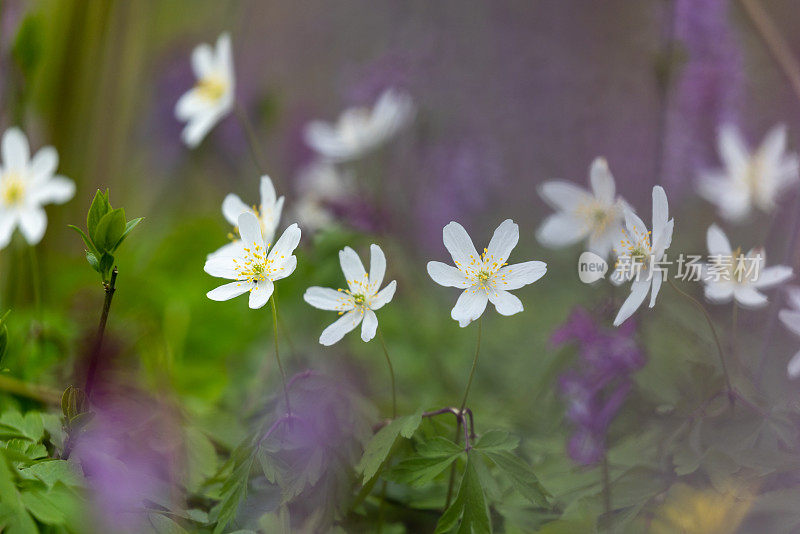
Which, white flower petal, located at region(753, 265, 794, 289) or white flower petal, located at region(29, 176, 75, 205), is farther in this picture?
white flower petal, located at region(29, 176, 75, 205)

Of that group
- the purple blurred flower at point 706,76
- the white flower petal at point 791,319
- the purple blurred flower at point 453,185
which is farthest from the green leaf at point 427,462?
the purple blurred flower at point 453,185

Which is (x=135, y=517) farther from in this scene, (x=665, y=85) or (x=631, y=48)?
(x=631, y=48)

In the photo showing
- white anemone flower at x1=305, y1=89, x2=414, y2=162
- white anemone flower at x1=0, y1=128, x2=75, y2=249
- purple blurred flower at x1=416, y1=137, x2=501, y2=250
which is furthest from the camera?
purple blurred flower at x1=416, y1=137, x2=501, y2=250

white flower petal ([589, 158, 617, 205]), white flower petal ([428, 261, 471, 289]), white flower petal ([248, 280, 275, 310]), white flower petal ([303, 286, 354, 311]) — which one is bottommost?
white flower petal ([303, 286, 354, 311])

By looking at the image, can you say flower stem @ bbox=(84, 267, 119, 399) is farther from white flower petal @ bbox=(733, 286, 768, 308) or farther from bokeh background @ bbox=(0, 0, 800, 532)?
white flower petal @ bbox=(733, 286, 768, 308)

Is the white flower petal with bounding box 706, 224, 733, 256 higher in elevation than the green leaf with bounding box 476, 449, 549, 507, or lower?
higher

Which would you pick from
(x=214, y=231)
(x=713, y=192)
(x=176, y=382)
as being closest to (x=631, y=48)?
(x=713, y=192)

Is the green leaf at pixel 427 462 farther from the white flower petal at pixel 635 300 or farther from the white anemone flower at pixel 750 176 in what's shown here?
the white anemone flower at pixel 750 176

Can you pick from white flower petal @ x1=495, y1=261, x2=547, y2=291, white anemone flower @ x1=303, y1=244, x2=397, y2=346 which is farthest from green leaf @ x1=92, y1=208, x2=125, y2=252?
white flower petal @ x1=495, y1=261, x2=547, y2=291
